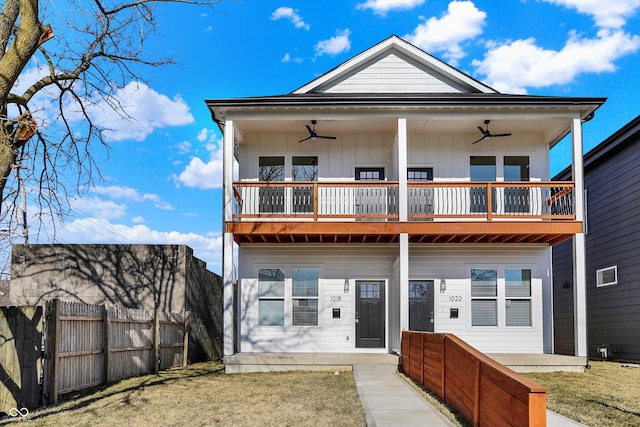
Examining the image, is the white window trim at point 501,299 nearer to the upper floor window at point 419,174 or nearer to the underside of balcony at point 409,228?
the underside of balcony at point 409,228

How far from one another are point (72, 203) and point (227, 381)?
196 inches

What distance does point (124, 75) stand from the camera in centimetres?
883

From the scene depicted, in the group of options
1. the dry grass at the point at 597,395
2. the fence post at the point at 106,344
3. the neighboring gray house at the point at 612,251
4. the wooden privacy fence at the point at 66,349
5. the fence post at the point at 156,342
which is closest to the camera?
the dry grass at the point at 597,395

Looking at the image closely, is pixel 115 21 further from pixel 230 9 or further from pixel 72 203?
pixel 72 203

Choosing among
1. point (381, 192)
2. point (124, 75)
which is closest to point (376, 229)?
point (381, 192)

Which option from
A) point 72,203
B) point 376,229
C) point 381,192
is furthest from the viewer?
point 381,192

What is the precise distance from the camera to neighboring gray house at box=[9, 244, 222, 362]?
14.5 meters

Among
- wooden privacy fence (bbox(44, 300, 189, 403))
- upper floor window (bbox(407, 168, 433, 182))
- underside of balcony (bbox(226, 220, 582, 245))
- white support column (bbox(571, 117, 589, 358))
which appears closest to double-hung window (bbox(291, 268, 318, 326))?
underside of balcony (bbox(226, 220, 582, 245))

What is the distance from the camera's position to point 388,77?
16047 mm

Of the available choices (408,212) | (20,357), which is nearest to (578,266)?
(408,212)

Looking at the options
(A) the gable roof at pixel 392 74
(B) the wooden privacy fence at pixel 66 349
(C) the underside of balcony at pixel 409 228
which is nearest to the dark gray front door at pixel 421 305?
(C) the underside of balcony at pixel 409 228

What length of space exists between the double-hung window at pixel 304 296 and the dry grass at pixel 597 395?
575 centimetres

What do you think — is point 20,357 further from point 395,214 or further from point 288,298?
point 395,214

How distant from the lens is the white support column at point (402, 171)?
13227mm
